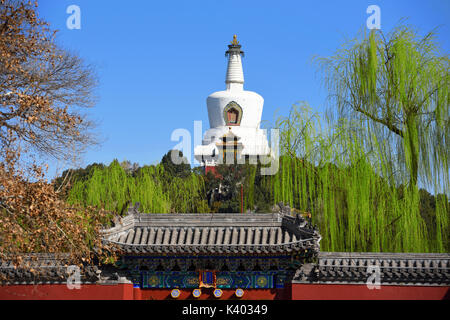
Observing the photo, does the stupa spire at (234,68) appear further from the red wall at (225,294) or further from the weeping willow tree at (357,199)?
the red wall at (225,294)

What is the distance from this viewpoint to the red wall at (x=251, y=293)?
1219 centimetres

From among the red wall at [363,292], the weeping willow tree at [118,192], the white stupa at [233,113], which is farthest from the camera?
the white stupa at [233,113]

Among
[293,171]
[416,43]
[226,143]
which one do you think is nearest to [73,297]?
[293,171]

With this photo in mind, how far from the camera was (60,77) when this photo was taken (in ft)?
38.6

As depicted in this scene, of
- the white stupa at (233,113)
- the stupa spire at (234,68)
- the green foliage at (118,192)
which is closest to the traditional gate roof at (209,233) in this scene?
the green foliage at (118,192)

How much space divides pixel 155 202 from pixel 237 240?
31.4ft

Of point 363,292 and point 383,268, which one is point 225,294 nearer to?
point 363,292

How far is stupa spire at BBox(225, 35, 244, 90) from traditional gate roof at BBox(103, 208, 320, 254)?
29.5m

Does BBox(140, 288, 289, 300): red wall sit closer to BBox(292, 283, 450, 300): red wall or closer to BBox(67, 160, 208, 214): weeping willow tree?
BBox(292, 283, 450, 300): red wall

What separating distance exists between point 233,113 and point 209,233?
29.4 m

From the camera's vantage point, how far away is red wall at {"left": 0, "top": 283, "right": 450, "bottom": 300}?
12.2m

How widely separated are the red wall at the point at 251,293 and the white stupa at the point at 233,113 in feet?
90.2

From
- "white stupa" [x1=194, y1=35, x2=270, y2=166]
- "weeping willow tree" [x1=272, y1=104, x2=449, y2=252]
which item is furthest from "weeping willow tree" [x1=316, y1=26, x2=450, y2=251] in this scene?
"white stupa" [x1=194, y1=35, x2=270, y2=166]

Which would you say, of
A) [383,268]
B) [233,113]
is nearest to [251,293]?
[383,268]
